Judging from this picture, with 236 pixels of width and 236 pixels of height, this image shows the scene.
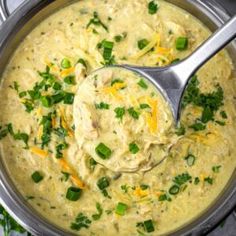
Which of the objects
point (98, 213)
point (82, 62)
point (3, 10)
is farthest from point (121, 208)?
point (3, 10)

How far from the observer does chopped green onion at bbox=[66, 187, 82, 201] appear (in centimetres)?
268

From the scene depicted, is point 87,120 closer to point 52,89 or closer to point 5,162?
point 52,89

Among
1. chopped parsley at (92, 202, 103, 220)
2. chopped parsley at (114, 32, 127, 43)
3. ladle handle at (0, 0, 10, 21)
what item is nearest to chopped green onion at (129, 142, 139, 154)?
chopped parsley at (92, 202, 103, 220)

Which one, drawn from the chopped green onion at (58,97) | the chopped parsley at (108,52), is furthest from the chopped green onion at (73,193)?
the chopped parsley at (108,52)

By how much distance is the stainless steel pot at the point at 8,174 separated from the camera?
8.91 ft

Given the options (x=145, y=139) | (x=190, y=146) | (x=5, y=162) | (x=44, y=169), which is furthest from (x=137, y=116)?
(x=5, y=162)

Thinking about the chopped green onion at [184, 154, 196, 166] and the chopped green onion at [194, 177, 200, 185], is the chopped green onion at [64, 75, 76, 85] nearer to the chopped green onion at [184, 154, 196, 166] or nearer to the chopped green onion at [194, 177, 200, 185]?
the chopped green onion at [184, 154, 196, 166]

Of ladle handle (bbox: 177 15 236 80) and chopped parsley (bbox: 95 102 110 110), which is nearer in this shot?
ladle handle (bbox: 177 15 236 80)

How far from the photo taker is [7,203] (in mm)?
2725

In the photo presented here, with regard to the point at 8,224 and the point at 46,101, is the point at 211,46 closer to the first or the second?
the point at 46,101

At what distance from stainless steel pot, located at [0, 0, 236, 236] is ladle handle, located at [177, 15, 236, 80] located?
0.43 m

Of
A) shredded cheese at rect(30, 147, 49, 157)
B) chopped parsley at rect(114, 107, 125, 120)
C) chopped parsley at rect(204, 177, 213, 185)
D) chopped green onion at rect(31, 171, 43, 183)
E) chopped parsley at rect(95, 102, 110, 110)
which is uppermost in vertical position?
chopped parsley at rect(95, 102, 110, 110)

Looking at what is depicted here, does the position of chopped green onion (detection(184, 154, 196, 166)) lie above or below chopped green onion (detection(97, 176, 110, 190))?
below

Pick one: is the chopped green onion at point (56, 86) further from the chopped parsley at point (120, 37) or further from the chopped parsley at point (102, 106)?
the chopped parsley at point (120, 37)
